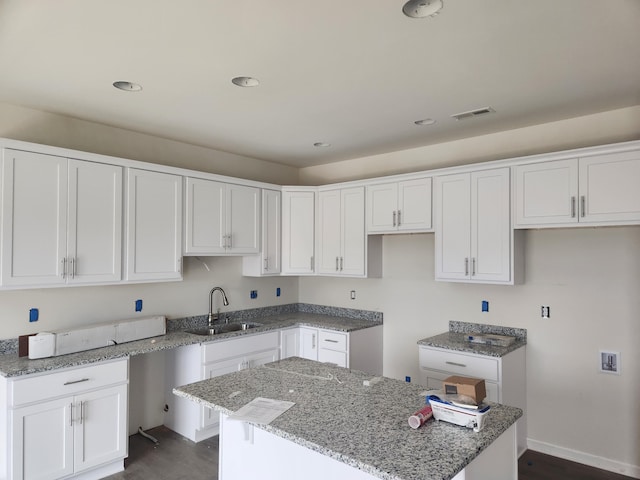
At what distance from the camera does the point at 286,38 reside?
6.85ft

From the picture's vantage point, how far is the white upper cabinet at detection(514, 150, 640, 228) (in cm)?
285

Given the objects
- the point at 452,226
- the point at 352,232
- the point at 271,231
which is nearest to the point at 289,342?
the point at 271,231

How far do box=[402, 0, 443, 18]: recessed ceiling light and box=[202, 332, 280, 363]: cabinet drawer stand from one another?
9.64ft

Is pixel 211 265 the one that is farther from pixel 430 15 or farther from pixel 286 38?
pixel 430 15

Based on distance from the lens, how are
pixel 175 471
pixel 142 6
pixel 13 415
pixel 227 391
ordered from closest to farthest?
pixel 142 6, pixel 227 391, pixel 13 415, pixel 175 471

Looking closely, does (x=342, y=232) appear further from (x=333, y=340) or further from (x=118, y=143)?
(x=118, y=143)

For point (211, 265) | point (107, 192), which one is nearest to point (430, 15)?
point (107, 192)

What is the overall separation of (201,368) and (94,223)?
1.47 m

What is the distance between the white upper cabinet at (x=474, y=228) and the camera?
3375mm

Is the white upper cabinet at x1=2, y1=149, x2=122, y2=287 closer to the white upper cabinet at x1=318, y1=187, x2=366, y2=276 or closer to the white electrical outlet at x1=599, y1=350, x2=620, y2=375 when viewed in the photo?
the white upper cabinet at x1=318, y1=187, x2=366, y2=276

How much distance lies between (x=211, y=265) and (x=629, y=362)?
3.68m

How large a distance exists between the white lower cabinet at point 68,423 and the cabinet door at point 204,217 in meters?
1.19

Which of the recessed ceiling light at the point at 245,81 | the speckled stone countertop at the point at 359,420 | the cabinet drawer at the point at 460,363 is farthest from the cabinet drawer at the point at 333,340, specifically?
the recessed ceiling light at the point at 245,81

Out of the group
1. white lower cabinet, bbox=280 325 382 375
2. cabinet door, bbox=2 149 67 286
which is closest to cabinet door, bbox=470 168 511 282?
white lower cabinet, bbox=280 325 382 375
